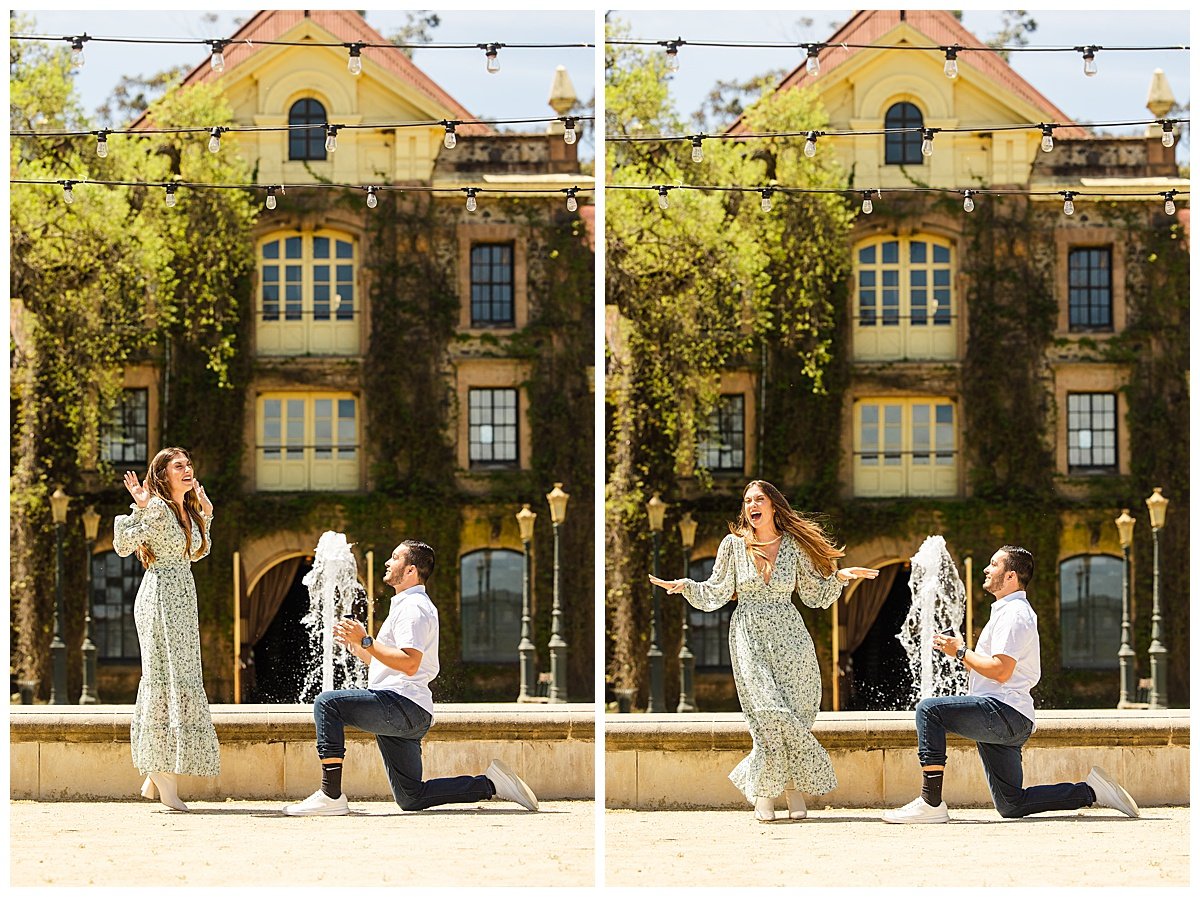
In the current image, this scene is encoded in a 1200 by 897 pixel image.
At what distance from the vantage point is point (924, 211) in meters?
7.62

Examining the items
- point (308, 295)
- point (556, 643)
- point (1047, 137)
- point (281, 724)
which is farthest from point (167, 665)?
point (1047, 137)

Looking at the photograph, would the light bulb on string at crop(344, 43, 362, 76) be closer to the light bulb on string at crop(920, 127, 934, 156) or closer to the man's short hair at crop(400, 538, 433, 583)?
the man's short hair at crop(400, 538, 433, 583)

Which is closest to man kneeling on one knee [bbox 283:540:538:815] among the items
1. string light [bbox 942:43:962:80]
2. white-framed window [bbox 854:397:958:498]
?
white-framed window [bbox 854:397:958:498]

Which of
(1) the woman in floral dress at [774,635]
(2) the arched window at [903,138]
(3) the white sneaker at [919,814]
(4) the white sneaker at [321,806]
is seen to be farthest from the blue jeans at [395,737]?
(2) the arched window at [903,138]

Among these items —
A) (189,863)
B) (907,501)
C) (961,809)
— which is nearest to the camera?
(189,863)

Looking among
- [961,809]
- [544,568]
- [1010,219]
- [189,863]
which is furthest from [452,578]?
[1010,219]

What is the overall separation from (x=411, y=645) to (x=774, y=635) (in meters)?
1.34

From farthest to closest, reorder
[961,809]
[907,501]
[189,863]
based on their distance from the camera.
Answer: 1. [907,501]
2. [961,809]
3. [189,863]

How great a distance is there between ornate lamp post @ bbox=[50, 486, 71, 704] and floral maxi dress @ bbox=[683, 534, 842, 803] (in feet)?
8.96

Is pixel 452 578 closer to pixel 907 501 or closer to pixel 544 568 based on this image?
pixel 544 568

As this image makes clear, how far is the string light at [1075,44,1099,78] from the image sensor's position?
7406mm

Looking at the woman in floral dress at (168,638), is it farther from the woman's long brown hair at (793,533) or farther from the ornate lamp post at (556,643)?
the woman's long brown hair at (793,533)

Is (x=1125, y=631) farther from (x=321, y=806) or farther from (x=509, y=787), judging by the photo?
(x=321, y=806)

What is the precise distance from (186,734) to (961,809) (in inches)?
116
